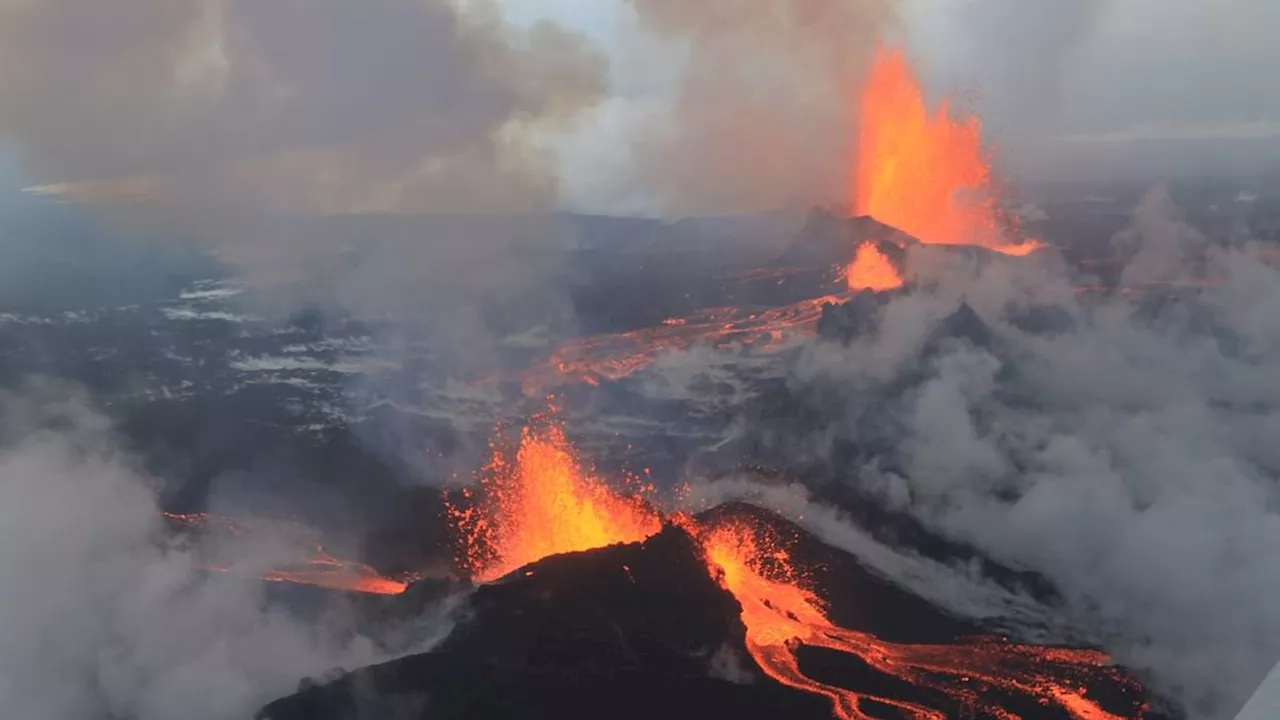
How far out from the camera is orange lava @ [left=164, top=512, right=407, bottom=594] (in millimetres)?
37656

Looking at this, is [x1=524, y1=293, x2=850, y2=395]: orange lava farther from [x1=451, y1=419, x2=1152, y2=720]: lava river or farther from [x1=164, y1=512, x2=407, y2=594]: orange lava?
[x1=164, y1=512, x2=407, y2=594]: orange lava

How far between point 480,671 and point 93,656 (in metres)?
17.2

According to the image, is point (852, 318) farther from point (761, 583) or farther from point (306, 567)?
point (306, 567)

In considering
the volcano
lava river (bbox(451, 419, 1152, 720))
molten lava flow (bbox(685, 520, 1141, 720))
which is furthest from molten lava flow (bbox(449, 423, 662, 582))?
the volcano

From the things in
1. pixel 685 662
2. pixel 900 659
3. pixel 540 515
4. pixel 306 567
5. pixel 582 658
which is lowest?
pixel 900 659

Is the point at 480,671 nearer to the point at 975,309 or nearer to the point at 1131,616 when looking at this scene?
the point at 1131,616

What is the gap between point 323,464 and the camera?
167ft

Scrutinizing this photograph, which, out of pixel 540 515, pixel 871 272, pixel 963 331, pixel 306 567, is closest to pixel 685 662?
pixel 540 515

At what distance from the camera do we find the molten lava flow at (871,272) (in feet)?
267

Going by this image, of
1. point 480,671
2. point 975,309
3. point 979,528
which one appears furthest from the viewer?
point 975,309

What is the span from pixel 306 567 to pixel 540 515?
11605 millimetres

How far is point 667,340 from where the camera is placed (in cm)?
7575

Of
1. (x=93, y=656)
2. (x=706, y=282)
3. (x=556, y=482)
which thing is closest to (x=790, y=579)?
(x=556, y=482)

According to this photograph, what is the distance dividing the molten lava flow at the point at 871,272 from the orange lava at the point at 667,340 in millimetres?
2945
